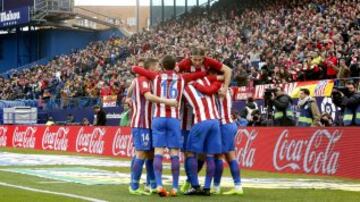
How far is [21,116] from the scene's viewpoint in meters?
42.2

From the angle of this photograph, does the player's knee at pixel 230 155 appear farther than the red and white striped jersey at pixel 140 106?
Yes

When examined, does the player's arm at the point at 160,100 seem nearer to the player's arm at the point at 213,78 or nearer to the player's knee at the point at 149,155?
the player's arm at the point at 213,78

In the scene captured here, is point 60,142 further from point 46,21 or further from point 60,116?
point 46,21

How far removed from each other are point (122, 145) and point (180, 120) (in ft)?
45.1

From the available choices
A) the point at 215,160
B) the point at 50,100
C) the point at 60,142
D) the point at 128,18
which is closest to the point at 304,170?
the point at 215,160

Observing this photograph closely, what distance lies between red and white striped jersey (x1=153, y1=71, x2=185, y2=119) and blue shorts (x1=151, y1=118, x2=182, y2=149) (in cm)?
9

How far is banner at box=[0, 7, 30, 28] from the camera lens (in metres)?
60.4

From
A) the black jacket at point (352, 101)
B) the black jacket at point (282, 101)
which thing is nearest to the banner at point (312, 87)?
the black jacket at point (282, 101)

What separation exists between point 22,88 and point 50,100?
27.3 ft

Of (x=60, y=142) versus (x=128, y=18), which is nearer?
(x=60, y=142)

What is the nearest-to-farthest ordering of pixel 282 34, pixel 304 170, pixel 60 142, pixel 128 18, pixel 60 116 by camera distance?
pixel 304 170 < pixel 60 142 < pixel 282 34 < pixel 60 116 < pixel 128 18

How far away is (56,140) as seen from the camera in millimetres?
30812

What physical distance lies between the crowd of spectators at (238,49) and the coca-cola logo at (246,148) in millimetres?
1391

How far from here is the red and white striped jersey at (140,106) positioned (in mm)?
11445
